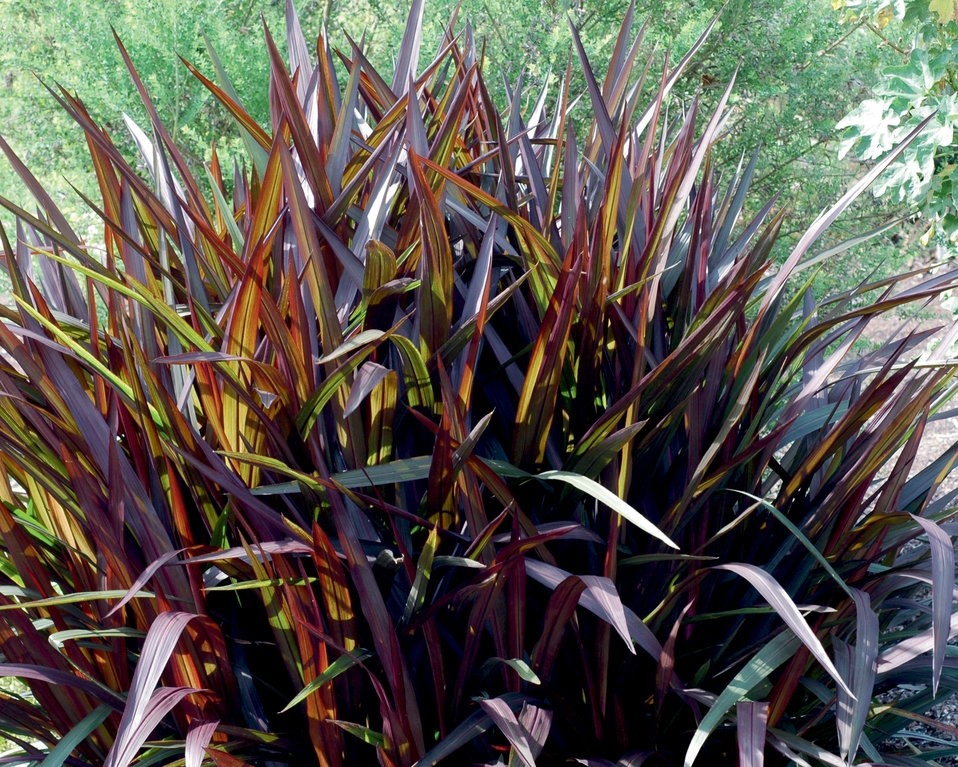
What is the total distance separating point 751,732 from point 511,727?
0.27 m

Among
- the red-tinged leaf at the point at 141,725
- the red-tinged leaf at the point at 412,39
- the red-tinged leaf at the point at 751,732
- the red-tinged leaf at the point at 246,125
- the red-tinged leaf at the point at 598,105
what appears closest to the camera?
the red-tinged leaf at the point at 141,725

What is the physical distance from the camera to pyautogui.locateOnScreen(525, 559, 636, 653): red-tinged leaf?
876 mm

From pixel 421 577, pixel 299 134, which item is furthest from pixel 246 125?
pixel 421 577

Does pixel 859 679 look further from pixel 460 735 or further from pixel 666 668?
pixel 460 735

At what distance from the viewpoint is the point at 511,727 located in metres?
0.94

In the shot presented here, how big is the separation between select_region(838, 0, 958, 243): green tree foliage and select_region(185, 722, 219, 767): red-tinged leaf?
2521mm

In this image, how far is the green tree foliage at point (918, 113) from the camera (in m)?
2.67

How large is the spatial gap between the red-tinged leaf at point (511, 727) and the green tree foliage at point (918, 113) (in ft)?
7.59

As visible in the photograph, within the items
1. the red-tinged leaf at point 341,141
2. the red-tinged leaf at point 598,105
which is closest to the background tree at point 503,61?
the red-tinged leaf at point 598,105

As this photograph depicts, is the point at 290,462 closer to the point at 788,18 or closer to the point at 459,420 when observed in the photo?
the point at 459,420

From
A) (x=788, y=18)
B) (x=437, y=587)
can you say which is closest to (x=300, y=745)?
(x=437, y=587)

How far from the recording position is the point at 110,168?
1224mm

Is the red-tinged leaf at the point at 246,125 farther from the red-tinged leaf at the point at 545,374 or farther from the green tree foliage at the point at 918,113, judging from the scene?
the green tree foliage at the point at 918,113

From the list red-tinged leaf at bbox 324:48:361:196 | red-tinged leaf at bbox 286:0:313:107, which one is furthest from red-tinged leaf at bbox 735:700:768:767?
red-tinged leaf at bbox 286:0:313:107
